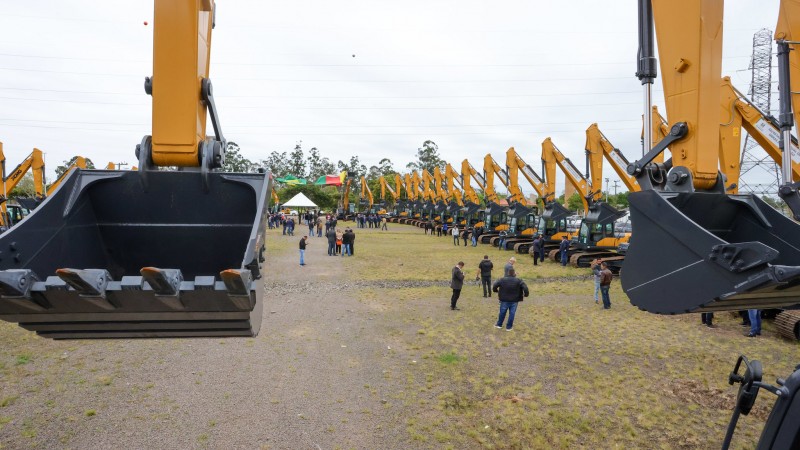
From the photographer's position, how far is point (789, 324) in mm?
A: 8109

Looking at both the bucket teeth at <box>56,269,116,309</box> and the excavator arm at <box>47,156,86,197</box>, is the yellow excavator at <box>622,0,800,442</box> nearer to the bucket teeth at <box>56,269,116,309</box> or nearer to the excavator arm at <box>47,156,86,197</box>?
the bucket teeth at <box>56,269,116,309</box>

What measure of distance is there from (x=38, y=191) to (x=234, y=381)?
81.0 ft

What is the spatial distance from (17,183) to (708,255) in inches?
1150

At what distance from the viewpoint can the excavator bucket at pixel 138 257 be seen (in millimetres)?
2578

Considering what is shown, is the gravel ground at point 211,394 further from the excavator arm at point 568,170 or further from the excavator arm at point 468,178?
the excavator arm at point 468,178


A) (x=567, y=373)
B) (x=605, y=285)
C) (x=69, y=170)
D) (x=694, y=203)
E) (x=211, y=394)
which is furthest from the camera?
(x=605, y=285)

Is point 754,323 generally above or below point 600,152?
below

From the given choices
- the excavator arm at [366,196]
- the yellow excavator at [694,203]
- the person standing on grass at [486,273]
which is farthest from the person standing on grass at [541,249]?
the excavator arm at [366,196]

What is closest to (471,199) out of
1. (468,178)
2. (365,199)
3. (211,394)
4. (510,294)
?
(468,178)

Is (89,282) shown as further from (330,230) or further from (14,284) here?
(330,230)

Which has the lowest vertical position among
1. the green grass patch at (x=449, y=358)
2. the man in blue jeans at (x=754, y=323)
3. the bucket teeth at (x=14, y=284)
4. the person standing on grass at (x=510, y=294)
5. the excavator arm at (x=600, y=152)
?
the green grass patch at (x=449, y=358)

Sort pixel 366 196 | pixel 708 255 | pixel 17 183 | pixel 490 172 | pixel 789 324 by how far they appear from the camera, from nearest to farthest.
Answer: pixel 708 255
pixel 789 324
pixel 17 183
pixel 490 172
pixel 366 196

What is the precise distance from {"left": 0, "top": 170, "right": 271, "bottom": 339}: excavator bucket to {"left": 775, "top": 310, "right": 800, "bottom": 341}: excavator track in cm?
955

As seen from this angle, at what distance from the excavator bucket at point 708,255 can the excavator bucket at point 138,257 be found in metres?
2.93
